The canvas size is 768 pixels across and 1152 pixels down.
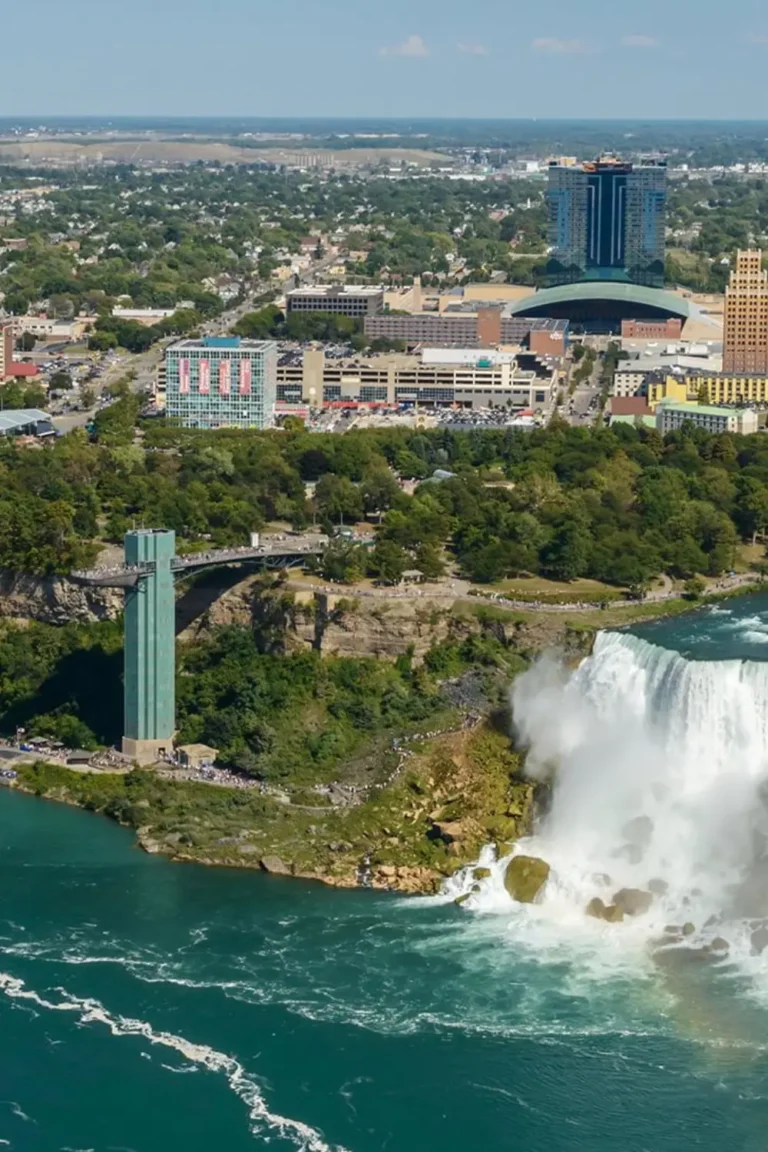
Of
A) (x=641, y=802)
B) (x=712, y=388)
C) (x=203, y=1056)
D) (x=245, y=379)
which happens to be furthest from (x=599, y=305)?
(x=203, y=1056)

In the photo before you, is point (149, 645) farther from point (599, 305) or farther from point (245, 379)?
point (599, 305)

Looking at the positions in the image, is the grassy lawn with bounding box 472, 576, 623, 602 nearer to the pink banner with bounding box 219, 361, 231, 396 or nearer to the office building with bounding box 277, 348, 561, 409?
the pink banner with bounding box 219, 361, 231, 396

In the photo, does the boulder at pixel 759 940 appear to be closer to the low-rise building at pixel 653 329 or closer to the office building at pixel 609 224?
the low-rise building at pixel 653 329

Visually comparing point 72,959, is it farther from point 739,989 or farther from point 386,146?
point 386,146

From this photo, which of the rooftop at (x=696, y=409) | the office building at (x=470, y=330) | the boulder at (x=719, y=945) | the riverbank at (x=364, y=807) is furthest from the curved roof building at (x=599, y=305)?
the boulder at (x=719, y=945)

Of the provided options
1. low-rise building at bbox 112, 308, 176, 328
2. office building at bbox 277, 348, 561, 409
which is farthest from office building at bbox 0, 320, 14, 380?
office building at bbox 277, 348, 561, 409

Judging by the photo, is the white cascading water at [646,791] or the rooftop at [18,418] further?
the rooftop at [18,418]
